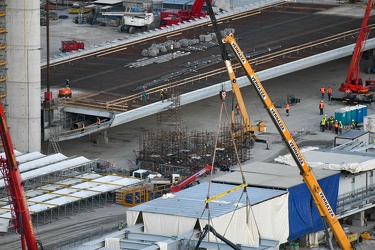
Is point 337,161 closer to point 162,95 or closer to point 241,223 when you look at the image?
point 241,223

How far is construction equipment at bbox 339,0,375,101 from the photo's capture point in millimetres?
117625

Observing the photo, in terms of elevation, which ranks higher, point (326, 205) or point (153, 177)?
point (326, 205)

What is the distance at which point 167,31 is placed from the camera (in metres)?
127

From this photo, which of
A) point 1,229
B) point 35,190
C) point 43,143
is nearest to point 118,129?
point 43,143

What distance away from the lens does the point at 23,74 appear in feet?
318

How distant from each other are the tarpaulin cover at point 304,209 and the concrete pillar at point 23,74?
23.0 metres

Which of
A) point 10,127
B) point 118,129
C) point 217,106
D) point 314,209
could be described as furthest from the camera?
point 217,106

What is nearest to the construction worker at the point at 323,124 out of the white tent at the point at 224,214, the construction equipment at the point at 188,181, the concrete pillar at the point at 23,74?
the construction equipment at the point at 188,181

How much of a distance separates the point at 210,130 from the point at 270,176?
24.6 metres

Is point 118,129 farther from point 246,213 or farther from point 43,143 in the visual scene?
point 246,213

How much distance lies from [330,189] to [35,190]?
695 inches

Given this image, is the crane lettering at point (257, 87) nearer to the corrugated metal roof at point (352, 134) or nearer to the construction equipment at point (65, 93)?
the corrugated metal roof at point (352, 134)

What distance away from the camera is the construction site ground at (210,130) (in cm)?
8262

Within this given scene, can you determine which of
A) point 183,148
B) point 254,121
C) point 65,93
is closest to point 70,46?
point 254,121
